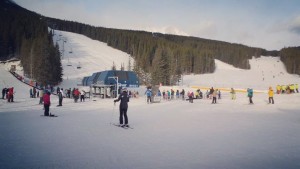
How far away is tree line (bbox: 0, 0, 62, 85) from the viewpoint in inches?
2067

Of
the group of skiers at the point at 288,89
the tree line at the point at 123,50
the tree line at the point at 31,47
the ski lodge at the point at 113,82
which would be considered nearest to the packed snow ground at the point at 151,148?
the ski lodge at the point at 113,82

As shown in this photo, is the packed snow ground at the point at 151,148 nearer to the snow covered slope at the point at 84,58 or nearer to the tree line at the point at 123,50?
the tree line at the point at 123,50

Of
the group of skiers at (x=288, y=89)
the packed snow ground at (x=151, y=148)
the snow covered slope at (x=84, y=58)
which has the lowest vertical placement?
the packed snow ground at (x=151, y=148)

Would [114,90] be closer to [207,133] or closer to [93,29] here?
[207,133]

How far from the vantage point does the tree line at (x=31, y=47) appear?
5251cm

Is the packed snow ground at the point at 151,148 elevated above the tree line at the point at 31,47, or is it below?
below

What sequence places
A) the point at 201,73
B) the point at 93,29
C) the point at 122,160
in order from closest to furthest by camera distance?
the point at 122,160 → the point at 201,73 → the point at 93,29

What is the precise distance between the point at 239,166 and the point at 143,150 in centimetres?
252

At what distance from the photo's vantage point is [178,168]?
17.1ft

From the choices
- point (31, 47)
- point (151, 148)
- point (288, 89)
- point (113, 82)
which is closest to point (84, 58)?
point (31, 47)

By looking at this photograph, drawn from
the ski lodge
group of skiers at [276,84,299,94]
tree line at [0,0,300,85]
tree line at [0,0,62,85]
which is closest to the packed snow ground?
the ski lodge

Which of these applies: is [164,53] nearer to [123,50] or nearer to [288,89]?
[288,89]

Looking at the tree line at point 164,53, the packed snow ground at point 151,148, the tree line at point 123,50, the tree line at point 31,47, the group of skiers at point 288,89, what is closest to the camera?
the packed snow ground at point 151,148

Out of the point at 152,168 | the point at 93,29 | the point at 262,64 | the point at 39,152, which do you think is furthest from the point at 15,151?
the point at 262,64
